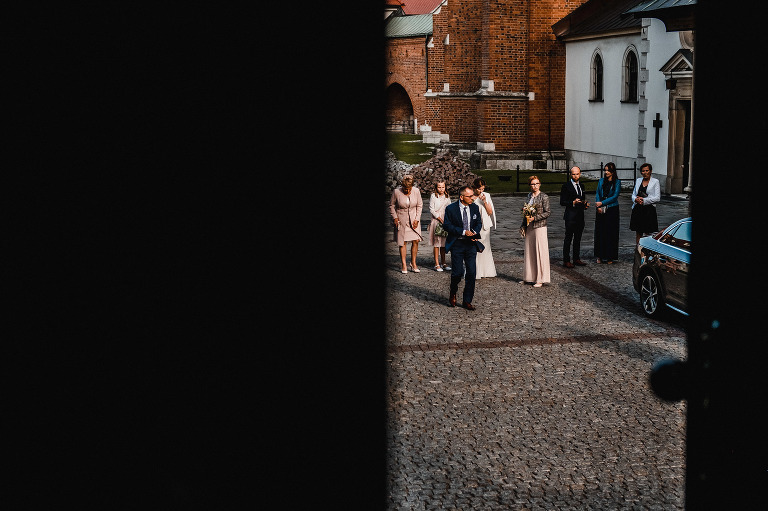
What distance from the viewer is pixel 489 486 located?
582 centimetres

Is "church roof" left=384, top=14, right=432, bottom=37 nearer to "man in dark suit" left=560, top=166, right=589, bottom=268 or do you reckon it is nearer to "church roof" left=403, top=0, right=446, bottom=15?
"church roof" left=403, top=0, right=446, bottom=15

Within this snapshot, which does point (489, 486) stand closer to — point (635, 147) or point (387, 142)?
point (387, 142)

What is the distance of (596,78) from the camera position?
30.5 m

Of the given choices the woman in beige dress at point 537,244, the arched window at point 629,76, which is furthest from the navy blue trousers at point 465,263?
the arched window at point 629,76

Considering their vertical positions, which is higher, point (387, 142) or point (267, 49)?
point (267, 49)

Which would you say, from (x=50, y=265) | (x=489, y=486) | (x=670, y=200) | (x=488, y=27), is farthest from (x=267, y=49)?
(x=488, y=27)

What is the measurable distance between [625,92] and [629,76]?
530mm

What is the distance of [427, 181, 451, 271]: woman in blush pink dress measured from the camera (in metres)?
14.4

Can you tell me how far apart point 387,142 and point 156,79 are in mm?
296

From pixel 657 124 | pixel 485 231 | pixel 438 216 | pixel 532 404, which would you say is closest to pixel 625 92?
pixel 657 124

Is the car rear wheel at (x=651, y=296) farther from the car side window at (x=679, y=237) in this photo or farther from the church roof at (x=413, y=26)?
the church roof at (x=413, y=26)

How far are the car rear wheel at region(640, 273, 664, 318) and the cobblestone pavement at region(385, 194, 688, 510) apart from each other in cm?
23

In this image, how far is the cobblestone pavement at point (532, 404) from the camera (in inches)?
227

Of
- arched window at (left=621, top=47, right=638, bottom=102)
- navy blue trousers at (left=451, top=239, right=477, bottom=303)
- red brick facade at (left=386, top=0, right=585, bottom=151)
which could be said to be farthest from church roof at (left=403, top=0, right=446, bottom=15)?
navy blue trousers at (left=451, top=239, right=477, bottom=303)
